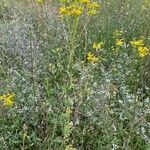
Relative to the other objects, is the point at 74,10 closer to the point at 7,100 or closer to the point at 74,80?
the point at 7,100

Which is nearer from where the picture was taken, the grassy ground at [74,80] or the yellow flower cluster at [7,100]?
the yellow flower cluster at [7,100]

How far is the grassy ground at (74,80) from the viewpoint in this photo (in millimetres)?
3119

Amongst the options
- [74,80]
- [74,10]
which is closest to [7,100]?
[74,10]

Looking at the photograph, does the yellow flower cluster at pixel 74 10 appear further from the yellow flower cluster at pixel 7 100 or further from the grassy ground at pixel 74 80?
the yellow flower cluster at pixel 7 100

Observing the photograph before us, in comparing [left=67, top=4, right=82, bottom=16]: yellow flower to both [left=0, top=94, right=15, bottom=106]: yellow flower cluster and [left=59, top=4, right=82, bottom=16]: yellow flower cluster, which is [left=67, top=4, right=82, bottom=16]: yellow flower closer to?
[left=59, top=4, right=82, bottom=16]: yellow flower cluster

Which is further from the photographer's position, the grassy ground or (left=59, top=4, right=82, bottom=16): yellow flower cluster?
the grassy ground

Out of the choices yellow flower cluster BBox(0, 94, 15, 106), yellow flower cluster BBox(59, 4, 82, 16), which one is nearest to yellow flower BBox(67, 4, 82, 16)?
yellow flower cluster BBox(59, 4, 82, 16)

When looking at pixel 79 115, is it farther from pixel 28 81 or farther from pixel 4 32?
pixel 4 32

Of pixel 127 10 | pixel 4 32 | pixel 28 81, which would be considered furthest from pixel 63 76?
pixel 127 10

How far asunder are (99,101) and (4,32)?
2.14m

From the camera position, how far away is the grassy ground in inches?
123

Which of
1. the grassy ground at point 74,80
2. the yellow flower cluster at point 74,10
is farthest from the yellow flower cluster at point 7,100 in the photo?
the yellow flower cluster at point 74,10

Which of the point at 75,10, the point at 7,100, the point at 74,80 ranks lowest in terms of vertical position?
the point at 74,80

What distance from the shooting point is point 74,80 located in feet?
12.4
